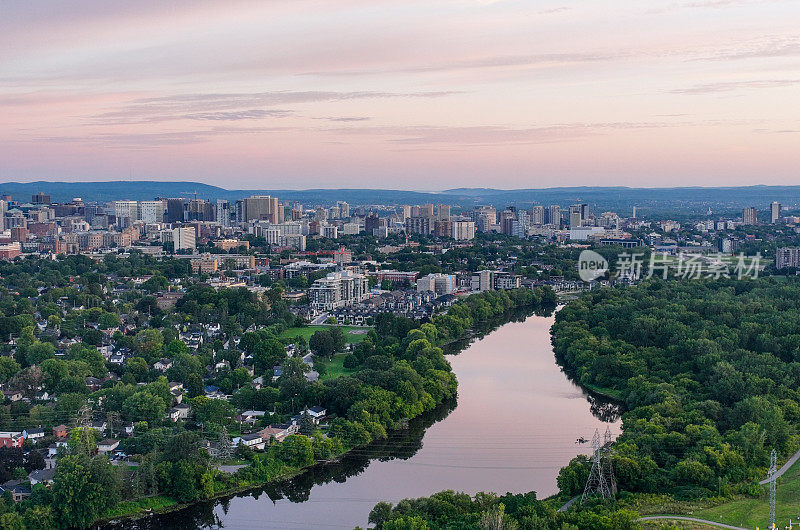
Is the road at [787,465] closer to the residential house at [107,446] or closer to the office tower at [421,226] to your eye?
the residential house at [107,446]

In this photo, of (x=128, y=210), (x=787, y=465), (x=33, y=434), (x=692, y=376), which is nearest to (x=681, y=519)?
(x=787, y=465)

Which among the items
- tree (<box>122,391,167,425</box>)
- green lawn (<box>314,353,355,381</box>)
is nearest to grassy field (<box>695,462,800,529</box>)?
tree (<box>122,391,167,425</box>)

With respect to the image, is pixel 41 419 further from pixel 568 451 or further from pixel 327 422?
pixel 568 451

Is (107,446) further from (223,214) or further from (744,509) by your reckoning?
(223,214)

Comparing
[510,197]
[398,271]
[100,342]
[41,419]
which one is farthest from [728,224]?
[510,197]

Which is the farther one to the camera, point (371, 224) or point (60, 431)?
point (371, 224)

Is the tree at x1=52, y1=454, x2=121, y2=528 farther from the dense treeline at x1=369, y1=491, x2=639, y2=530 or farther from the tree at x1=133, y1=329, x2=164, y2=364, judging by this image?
the tree at x1=133, y1=329, x2=164, y2=364

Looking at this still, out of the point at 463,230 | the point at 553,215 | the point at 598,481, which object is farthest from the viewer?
the point at 553,215
